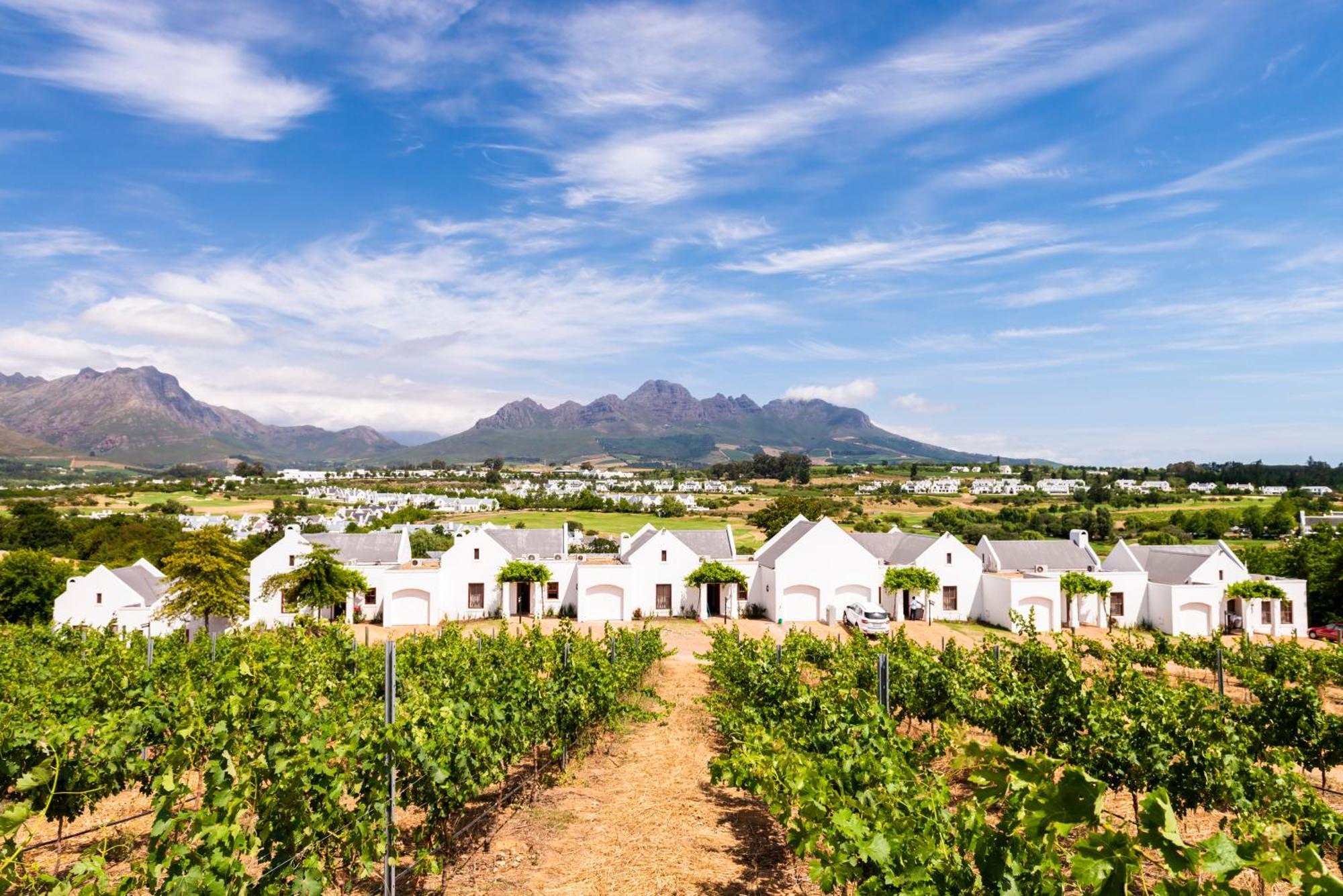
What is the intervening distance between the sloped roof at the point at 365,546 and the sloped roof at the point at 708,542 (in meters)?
15.0

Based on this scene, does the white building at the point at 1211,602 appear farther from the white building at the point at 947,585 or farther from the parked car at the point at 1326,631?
the white building at the point at 947,585

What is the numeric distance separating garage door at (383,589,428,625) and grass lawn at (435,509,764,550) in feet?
166

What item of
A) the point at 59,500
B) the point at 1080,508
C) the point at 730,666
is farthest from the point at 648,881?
the point at 59,500

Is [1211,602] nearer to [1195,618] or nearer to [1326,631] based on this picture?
[1195,618]

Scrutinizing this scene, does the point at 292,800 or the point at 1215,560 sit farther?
the point at 1215,560

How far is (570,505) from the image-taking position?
447ft

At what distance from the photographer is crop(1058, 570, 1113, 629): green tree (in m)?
35.3

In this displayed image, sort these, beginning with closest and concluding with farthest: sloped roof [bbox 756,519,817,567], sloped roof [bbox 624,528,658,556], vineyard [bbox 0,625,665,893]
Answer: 1. vineyard [bbox 0,625,665,893]
2. sloped roof [bbox 756,519,817,567]
3. sloped roof [bbox 624,528,658,556]

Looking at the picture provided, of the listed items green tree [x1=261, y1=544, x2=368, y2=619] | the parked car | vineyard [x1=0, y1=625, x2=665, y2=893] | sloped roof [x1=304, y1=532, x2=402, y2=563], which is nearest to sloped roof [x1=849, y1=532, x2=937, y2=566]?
the parked car

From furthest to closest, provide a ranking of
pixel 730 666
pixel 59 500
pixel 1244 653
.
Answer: pixel 59 500 < pixel 1244 653 < pixel 730 666

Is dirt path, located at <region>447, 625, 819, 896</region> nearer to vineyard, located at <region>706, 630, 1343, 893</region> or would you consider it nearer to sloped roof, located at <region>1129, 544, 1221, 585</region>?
vineyard, located at <region>706, 630, 1343, 893</region>

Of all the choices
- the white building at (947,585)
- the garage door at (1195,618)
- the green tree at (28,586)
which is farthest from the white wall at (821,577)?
the green tree at (28,586)

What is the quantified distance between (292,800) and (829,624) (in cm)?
3163

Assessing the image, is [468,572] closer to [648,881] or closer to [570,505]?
[648,881]
